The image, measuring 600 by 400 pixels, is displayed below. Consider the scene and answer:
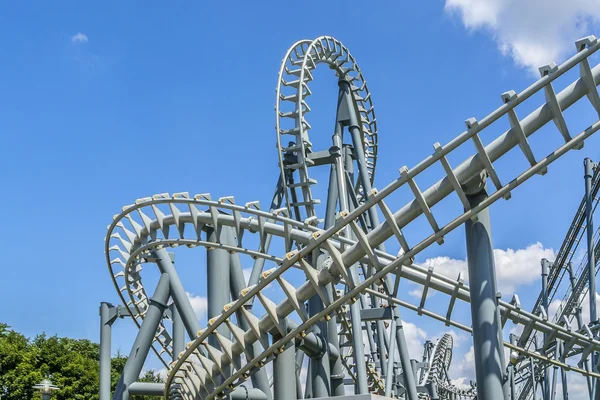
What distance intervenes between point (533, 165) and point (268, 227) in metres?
5.16

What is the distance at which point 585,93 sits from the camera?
754 centimetres

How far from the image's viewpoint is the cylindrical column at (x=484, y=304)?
7656 mm

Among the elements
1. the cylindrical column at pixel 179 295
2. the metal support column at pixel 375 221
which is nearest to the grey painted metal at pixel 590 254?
the metal support column at pixel 375 221

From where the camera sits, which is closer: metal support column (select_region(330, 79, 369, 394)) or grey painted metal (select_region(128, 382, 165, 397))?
metal support column (select_region(330, 79, 369, 394))

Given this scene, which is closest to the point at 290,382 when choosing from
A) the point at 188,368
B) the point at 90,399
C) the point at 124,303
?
the point at 188,368

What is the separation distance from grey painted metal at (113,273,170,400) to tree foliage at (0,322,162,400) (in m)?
16.7

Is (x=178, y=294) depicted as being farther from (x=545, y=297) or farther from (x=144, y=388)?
(x=545, y=297)

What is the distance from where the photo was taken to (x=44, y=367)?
1193 inches

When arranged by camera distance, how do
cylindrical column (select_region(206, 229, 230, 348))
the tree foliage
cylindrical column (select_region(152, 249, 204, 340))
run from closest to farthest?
cylindrical column (select_region(206, 229, 230, 348))
cylindrical column (select_region(152, 249, 204, 340))
the tree foliage

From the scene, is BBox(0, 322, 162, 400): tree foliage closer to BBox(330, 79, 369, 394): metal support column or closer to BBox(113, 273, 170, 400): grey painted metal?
BBox(113, 273, 170, 400): grey painted metal

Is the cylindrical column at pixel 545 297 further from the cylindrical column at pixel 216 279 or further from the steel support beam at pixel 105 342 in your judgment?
the steel support beam at pixel 105 342

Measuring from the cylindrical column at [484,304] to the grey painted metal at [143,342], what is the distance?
7.04 m

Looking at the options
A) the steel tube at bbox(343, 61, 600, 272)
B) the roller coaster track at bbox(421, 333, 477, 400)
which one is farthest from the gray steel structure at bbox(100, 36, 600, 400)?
the roller coaster track at bbox(421, 333, 477, 400)

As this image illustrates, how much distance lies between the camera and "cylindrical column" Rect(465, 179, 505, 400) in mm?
7656
